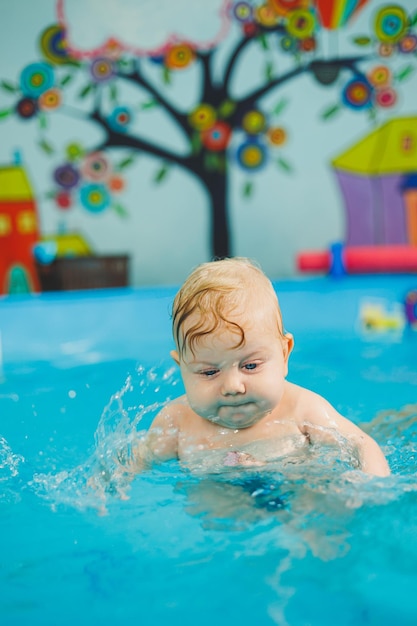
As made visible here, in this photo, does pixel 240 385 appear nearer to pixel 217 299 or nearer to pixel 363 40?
pixel 217 299

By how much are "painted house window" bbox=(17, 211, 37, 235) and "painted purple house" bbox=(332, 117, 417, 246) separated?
2623mm

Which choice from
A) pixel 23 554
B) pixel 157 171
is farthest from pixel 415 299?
pixel 23 554

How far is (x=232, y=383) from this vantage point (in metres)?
1.85

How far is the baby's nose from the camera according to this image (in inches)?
73.0

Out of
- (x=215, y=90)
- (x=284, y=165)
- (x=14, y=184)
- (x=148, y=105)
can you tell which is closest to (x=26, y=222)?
(x=14, y=184)

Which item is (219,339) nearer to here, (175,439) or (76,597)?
(175,439)

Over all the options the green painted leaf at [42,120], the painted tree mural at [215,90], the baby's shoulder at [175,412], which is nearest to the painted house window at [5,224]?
the painted tree mural at [215,90]

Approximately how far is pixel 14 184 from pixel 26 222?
334mm

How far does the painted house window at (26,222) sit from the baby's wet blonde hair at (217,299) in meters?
4.79

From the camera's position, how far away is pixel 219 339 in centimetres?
186

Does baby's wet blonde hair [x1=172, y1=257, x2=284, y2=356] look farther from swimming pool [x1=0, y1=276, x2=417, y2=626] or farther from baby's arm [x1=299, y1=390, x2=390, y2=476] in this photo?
swimming pool [x1=0, y1=276, x2=417, y2=626]

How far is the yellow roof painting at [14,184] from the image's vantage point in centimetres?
646

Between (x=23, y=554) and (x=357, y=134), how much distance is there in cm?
547

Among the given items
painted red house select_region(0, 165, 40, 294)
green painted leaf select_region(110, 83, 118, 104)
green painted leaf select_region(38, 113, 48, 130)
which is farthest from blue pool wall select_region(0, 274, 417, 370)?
green painted leaf select_region(110, 83, 118, 104)
